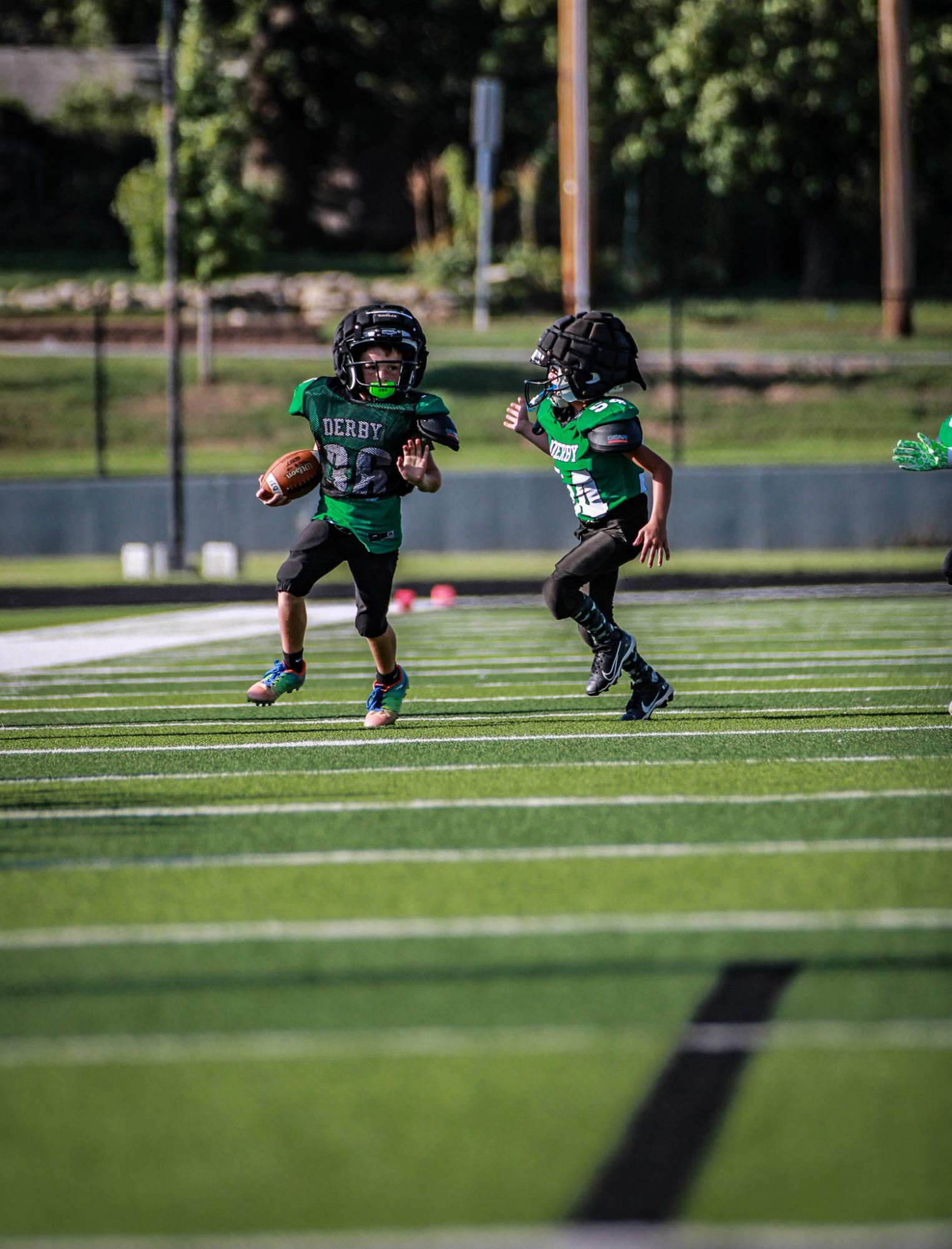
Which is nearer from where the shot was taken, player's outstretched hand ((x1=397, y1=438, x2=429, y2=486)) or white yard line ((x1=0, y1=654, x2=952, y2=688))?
player's outstretched hand ((x1=397, y1=438, x2=429, y2=486))

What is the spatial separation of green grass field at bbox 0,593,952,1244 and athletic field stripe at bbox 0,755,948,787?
0.08 feet

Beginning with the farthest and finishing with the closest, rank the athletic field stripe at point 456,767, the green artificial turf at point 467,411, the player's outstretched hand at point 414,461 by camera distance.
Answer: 1. the green artificial turf at point 467,411
2. the player's outstretched hand at point 414,461
3. the athletic field stripe at point 456,767

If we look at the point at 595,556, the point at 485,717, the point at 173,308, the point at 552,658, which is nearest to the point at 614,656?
the point at 595,556

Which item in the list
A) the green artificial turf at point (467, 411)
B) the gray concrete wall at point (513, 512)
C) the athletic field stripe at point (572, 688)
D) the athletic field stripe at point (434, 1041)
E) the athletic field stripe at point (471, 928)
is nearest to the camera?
the athletic field stripe at point (434, 1041)

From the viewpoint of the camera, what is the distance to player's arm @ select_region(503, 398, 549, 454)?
870 cm

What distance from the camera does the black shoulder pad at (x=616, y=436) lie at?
8367 mm

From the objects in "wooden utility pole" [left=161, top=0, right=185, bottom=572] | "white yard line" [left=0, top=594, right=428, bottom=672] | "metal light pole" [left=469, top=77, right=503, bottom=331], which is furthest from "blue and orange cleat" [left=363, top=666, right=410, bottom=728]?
"metal light pole" [left=469, top=77, right=503, bottom=331]

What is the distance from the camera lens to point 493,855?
552cm

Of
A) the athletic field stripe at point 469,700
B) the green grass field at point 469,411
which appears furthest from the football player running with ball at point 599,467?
the green grass field at point 469,411

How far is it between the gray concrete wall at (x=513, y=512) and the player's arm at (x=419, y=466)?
13693 millimetres

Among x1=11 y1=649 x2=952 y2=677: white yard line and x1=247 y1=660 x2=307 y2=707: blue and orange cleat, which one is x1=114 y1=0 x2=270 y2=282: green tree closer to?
x1=11 y1=649 x2=952 y2=677: white yard line

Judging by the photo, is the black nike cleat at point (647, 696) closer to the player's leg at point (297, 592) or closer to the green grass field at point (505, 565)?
the player's leg at point (297, 592)

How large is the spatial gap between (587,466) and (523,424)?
14.7 inches

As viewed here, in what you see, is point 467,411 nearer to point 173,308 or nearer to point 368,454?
point 173,308
